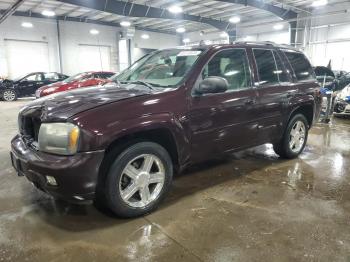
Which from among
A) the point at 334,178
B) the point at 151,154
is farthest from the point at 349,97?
the point at 151,154

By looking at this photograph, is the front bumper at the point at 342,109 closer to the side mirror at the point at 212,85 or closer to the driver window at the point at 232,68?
the driver window at the point at 232,68

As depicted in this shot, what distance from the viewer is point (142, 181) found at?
8.68 feet

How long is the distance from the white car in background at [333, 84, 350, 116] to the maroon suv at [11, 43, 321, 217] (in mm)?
5251

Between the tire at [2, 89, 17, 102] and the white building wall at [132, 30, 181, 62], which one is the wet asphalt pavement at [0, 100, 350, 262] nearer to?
the tire at [2, 89, 17, 102]

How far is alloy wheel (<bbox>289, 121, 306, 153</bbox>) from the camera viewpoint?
14.1ft

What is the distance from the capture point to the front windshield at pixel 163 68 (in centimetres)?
301

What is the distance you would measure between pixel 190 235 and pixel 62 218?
46.8 inches

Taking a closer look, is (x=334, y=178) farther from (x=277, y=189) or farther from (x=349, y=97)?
(x=349, y=97)

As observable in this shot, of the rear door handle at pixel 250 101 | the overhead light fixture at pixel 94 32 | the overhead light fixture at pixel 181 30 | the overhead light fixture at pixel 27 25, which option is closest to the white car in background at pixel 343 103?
the rear door handle at pixel 250 101

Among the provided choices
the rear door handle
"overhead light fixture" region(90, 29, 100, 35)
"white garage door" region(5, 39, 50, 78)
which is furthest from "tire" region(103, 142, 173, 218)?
"overhead light fixture" region(90, 29, 100, 35)

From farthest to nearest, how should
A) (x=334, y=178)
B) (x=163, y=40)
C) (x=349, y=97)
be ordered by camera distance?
(x=163, y=40) < (x=349, y=97) < (x=334, y=178)

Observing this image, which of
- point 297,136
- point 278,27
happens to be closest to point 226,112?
point 297,136

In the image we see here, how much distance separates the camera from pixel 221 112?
10.1 ft

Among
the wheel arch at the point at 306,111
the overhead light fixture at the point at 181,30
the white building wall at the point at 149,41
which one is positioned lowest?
the wheel arch at the point at 306,111
